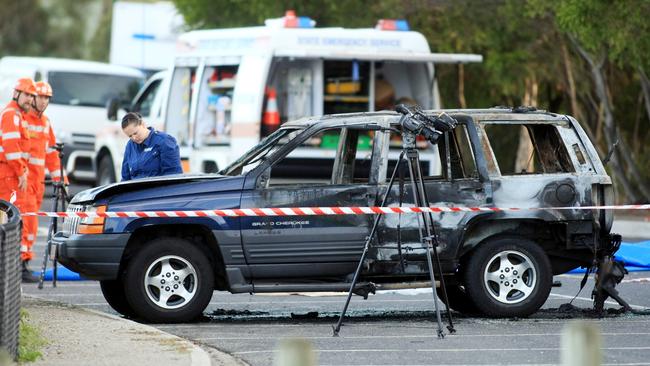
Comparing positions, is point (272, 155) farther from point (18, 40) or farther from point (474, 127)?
point (18, 40)

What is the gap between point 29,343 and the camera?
384 inches

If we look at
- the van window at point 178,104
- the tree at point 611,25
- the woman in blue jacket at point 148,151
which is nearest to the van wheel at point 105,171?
the van window at point 178,104

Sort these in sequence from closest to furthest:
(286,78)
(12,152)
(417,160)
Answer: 1. (417,160)
2. (12,152)
3. (286,78)

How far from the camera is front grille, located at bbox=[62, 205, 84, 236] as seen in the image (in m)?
12.1

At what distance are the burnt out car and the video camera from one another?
54 cm

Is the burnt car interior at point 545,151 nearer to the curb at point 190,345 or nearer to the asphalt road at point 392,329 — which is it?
the asphalt road at point 392,329

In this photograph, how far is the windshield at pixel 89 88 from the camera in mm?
28594

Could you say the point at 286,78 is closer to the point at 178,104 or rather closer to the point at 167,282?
the point at 178,104

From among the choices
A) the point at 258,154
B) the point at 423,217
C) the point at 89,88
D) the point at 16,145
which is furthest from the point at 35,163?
the point at 89,88

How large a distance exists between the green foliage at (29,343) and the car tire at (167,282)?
47.7 inches

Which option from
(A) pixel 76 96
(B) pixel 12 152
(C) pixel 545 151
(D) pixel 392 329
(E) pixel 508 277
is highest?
(A) pixel 76 96

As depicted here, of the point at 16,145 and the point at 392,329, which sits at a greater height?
the point at 16,145

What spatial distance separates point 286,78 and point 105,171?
623cm

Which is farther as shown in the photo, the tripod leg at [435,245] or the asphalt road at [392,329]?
the tripod leg at [435,245]
